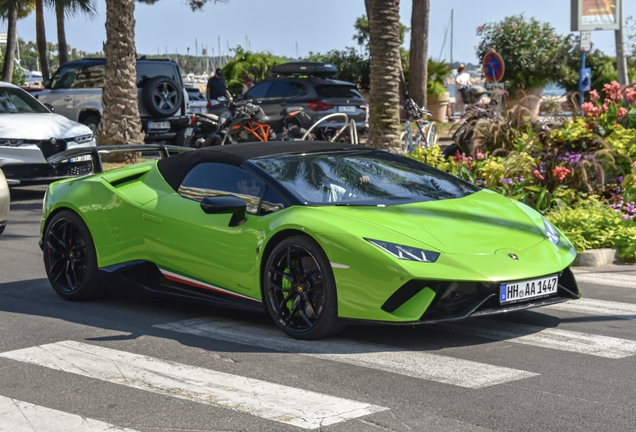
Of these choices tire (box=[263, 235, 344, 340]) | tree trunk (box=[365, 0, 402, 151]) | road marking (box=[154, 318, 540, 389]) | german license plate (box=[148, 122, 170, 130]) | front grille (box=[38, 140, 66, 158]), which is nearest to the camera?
road marking (box=[154, 318, 540, 389])

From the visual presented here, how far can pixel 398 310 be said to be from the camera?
575 cm

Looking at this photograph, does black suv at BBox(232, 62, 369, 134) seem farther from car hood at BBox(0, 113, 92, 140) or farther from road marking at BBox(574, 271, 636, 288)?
road marking at BBox(574, 271, 636, 288)

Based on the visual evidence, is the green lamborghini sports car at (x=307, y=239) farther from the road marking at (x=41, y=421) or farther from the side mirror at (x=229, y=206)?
the road marking at (x=41, y=421)

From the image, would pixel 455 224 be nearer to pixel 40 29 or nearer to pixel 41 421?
pixel 41 421

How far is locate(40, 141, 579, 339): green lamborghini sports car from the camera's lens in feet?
19.0

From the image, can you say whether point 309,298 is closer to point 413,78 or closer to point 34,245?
point 34,245

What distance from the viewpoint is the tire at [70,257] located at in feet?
25.2

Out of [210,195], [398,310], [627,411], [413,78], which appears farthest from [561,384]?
[413,78]

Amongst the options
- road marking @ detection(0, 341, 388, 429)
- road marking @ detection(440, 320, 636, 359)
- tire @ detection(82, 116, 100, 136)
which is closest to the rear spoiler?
road marking @ detection(0, 341, 388, 429)

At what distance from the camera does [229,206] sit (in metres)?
6.48

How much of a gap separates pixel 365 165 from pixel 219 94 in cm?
2123

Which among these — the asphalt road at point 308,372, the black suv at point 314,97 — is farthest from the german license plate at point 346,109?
the asphalt road at point 308,372

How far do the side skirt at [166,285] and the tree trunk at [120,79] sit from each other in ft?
37.6

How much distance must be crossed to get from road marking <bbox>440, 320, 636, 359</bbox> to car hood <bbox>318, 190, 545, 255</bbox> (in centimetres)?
58
